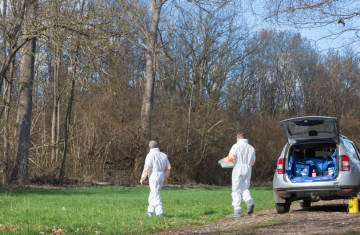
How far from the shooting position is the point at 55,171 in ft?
84.3

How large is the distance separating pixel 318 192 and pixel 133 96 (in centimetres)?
2321

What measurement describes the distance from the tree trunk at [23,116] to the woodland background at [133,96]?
0.15 feet

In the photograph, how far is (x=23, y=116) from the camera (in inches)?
907

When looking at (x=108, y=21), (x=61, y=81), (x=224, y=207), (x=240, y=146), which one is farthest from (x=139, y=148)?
(x=240, y=146)

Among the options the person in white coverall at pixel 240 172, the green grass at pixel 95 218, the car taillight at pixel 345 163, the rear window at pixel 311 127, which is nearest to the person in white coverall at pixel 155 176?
the green grass at pixel 95 218

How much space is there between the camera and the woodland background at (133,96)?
1873 cm

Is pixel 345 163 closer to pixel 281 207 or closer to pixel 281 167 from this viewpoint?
pixel 281 167

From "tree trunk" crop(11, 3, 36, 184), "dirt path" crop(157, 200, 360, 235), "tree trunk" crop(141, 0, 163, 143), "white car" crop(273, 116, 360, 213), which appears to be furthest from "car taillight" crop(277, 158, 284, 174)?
"tree trunk" crop(141, 0, 163, 143)

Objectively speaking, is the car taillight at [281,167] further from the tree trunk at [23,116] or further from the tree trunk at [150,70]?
the tree trunk at [150,70]

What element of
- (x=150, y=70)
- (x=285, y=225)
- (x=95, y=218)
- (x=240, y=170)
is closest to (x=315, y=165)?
(x=240, y=170)

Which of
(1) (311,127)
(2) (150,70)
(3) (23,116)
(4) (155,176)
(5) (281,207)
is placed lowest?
(5) (281,207)

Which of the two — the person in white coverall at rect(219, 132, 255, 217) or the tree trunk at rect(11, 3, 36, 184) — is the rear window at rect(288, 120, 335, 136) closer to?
the person in white coverall at rect(219, 132, 255, 217)

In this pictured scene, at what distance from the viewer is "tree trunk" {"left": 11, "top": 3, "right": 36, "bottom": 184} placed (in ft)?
74.5

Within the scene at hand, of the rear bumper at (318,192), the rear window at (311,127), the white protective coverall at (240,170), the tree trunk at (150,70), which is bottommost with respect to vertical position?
the rear bumper at (318,192)
